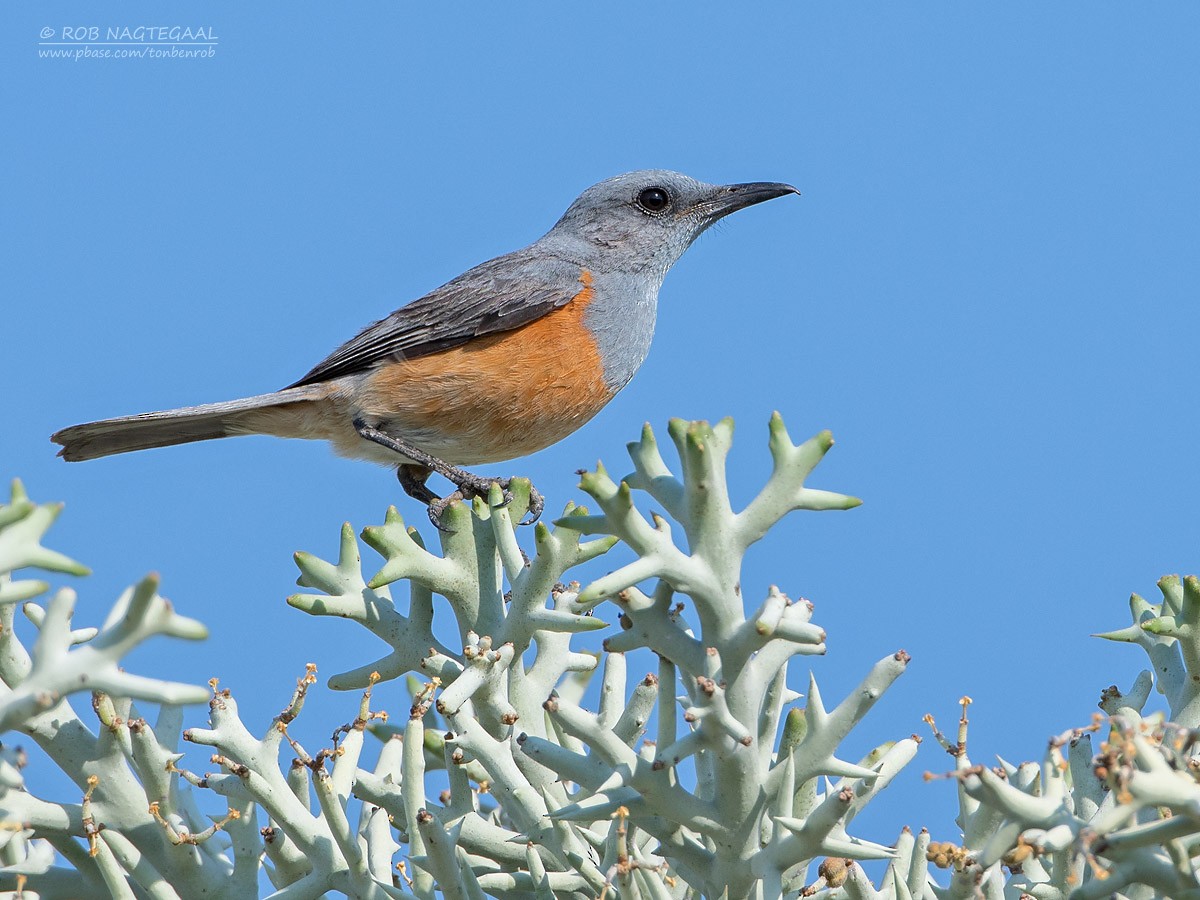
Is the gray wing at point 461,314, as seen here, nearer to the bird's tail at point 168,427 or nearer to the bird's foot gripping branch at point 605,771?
the bird's tail at point 168,427

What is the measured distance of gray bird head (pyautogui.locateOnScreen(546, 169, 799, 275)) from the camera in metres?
7.57

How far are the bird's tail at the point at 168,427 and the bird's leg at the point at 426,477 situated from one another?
0.44m

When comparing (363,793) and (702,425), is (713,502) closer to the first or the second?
(702,425)

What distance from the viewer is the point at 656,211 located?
7.72 metres

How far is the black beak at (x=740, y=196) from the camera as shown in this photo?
7.60 meters

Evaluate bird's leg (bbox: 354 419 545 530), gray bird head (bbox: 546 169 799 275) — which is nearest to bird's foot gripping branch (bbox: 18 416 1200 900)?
bird's leg (bbox: 354 419 545 530)

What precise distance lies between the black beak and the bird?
0.52ft

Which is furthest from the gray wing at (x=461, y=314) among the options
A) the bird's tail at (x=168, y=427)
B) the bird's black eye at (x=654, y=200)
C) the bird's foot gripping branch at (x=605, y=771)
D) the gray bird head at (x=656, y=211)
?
the bird's foot gripping branch at (x=605, y=771)

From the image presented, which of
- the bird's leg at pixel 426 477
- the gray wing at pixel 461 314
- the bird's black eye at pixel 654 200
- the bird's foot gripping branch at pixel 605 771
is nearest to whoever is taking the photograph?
the bird's foot gripping branch at pixel 605 771

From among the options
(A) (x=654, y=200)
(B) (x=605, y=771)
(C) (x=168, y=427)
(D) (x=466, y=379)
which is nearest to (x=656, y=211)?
(A) (x=654, y=200)

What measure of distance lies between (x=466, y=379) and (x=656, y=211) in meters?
1.91

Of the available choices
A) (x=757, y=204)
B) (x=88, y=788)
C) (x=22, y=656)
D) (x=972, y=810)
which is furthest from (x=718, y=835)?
(x=757, y=204)

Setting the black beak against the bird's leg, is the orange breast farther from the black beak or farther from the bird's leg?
the black beak

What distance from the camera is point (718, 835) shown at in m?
2.98
